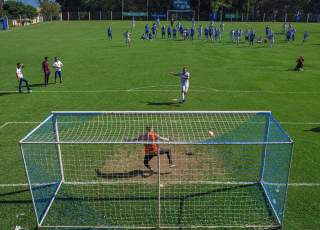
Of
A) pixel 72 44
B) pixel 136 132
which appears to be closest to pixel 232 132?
pixel 136 132

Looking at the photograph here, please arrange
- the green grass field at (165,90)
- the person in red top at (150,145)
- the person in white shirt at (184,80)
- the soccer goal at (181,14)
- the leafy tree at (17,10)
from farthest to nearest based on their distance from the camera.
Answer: the soccer goal at (181,14)
the leafy tree at (17,10)
the person in white shirt at (184,80)
the green grass field at (165,90)
the person in red top at (150,145)

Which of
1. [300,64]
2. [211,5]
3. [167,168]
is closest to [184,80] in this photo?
[167,168]

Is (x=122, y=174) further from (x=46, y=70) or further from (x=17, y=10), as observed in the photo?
(x=17, y=10)

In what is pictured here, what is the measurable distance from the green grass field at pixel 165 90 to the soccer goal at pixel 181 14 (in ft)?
147

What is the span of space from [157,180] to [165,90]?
1196 centimetres

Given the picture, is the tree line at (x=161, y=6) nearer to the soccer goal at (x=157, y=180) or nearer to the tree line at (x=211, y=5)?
the tree line at (x=211, y=5)

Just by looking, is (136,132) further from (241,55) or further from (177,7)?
(177,7)

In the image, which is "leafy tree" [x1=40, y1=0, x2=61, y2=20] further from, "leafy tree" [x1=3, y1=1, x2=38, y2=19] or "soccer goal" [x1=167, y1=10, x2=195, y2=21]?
"soccer goal" [x1=167, y1=10, x2=195, y2=21]

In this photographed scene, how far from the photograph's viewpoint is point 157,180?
11.2 m

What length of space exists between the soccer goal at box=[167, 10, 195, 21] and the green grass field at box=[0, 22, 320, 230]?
44.7 m

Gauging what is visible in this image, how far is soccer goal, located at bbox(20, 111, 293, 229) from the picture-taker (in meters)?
9.52

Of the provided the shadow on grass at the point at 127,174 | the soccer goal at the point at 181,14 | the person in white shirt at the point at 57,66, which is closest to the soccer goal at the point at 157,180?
the shadow on grass at the point at 127,174

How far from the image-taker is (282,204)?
9.26 m

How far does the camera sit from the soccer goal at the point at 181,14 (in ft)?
279
